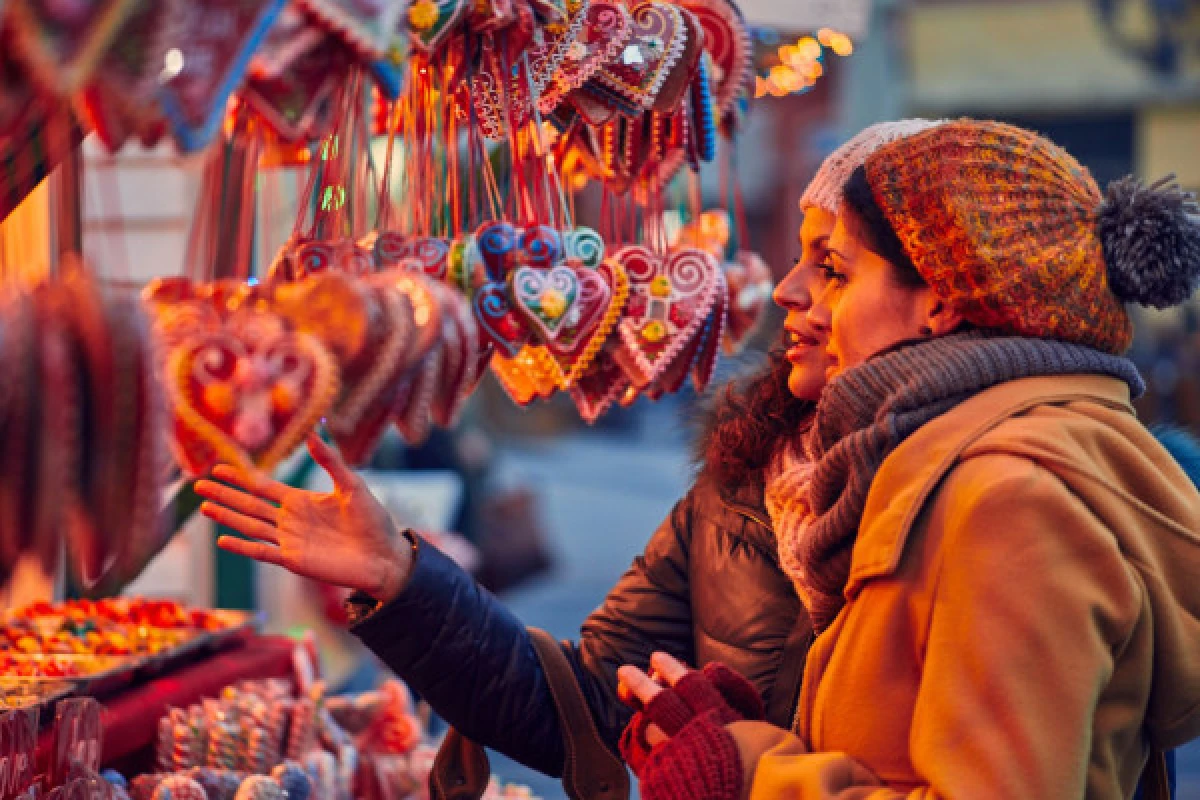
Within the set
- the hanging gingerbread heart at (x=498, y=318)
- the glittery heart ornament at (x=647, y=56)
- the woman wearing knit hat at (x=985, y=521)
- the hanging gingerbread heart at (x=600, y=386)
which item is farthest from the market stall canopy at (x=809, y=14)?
the woman wearing knit hat at (x=985, y=521)

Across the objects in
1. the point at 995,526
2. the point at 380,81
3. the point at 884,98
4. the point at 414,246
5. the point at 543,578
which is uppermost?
the point at 884,98

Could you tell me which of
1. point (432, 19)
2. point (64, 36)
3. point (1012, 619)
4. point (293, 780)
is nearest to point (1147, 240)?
point (1012, 619)

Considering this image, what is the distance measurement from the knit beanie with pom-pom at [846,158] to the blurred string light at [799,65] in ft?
2.31

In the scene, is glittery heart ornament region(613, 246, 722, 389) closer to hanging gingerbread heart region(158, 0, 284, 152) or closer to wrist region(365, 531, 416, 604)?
wrist region(365, 531, 416, 604)

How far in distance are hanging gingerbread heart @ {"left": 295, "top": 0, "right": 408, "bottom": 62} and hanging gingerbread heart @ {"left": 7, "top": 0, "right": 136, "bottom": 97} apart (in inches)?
8.8

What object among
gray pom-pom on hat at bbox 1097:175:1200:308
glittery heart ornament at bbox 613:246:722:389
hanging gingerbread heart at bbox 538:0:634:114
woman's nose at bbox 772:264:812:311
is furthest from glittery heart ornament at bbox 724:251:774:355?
gray pom-pom on hat at bbox 1097:175:1200:308

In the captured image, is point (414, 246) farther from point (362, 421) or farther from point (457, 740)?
point (457, 740)

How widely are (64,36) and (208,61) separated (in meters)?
0.12

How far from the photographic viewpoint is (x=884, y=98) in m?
13.8

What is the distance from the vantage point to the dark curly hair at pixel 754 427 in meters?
1.73

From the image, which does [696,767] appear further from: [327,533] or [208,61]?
[208,61]

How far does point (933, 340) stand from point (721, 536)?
513 mm

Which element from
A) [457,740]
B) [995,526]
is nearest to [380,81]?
[995,526]

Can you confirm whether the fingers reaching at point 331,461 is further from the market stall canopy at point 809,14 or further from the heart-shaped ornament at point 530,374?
the market stall canopy at point 809,14
